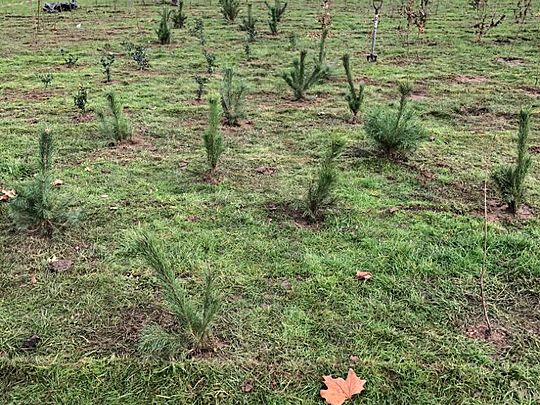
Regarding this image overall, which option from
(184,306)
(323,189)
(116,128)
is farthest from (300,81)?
(184,306)

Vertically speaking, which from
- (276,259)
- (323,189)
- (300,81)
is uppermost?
(300,81)

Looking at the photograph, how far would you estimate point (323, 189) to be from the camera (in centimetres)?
310

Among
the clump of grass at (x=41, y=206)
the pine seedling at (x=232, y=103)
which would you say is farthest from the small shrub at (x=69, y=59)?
the clump of grass at (x=41, y=206)

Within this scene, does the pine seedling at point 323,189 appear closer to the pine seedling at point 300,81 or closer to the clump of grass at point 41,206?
the clump of grass at point 41,206

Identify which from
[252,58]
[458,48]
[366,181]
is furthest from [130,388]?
[458,48]

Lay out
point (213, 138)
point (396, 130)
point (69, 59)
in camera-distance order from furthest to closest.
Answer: point (69, 59) < point (396, 130) < point (213, 138)

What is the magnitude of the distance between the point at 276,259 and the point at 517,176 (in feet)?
5.18

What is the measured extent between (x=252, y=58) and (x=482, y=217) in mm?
5410

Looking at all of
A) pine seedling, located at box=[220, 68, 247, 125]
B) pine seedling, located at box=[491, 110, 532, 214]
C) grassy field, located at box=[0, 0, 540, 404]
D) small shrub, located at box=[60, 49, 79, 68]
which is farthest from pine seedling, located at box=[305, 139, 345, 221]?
small shrub, located at box=[60, 49, 79, 68]

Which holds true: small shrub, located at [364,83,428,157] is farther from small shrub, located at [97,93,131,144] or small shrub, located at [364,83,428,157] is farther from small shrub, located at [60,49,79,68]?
small shrub, located at [60,49,79,68]

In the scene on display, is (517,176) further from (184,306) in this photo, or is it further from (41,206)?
(41,206)

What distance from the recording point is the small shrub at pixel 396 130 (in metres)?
3.89

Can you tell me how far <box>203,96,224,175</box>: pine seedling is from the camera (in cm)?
343

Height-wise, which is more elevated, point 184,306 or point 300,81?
point 300,81
